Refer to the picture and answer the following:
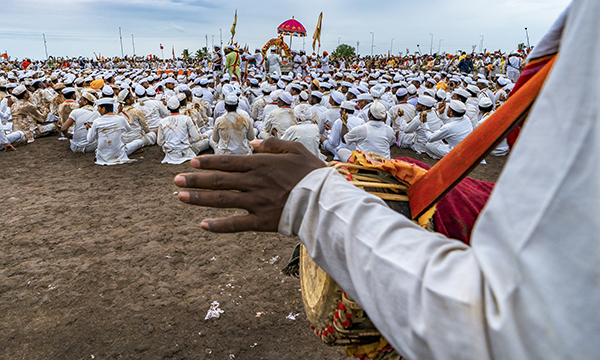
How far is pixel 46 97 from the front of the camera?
1220cm

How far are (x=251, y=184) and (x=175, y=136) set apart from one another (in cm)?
734

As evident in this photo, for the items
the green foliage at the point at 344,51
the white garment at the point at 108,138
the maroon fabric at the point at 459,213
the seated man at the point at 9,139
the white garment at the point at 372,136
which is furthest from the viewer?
the green foliage at the point at 344,51

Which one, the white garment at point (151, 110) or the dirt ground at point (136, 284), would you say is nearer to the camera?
the dirt ground at point (136, 284)

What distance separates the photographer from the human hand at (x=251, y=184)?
896 mm

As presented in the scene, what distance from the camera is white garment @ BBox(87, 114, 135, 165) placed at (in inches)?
297

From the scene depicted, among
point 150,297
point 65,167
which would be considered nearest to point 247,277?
point 150,297

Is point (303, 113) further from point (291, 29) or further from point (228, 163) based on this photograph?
point (291, 29)

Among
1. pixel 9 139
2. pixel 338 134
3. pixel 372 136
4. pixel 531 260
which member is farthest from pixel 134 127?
→ pixel 531 260

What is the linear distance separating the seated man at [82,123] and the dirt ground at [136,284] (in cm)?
244

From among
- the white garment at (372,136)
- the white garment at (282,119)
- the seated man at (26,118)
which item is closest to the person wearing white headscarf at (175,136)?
the white garment at (282,119)

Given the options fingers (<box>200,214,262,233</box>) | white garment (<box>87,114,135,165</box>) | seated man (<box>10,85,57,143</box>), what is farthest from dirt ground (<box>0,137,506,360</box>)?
seated man (<box>10,85,57,143</box>)

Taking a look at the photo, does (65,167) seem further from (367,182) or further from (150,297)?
(367,182)

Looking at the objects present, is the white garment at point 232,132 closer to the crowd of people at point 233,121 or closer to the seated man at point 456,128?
the crowd of people at point 233,121

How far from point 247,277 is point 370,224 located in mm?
3304
